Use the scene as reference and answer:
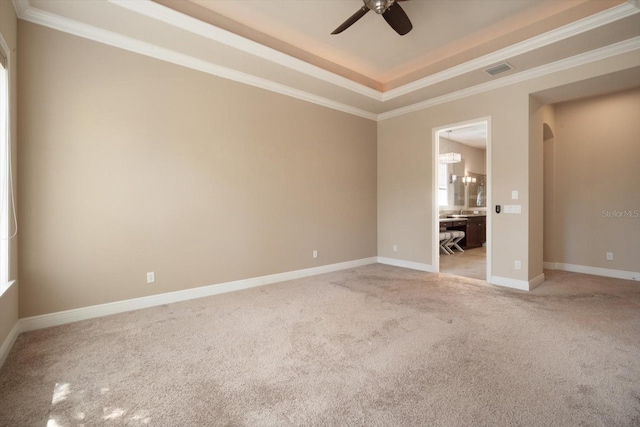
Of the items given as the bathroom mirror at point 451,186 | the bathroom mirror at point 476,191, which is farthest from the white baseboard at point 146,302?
the bathroom mirror at point 476,191

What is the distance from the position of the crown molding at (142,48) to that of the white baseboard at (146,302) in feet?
8.89

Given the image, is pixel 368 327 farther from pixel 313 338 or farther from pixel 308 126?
pixel 308 126

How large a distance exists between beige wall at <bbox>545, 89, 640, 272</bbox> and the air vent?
7.64ft

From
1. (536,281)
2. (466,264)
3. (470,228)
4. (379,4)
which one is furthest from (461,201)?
(379,4)

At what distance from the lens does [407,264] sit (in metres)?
5.39

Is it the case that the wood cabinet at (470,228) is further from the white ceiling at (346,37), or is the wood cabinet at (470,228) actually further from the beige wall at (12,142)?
the beige wall at (12,142)

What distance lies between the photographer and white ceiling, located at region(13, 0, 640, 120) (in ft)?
9.30

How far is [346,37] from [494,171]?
278 cm

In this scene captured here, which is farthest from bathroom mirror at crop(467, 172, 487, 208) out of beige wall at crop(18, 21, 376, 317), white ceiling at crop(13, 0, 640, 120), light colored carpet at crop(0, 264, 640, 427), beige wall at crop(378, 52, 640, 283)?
beige wall at crop(18, 21, 376, 317)

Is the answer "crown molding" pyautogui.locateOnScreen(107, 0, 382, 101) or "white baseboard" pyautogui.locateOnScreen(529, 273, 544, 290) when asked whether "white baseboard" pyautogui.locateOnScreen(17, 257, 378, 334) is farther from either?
"white baseboard" pyautogui.locateOnScreen(529, 273, 544, 290)

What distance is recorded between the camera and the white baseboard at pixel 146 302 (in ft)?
9.02

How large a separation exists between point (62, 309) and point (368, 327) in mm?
2964

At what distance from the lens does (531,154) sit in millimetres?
3982

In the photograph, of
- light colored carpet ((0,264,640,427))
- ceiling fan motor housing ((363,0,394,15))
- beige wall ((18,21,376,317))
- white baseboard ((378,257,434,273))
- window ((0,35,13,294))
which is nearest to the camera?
light colored carpet ((0,264,640,427))
